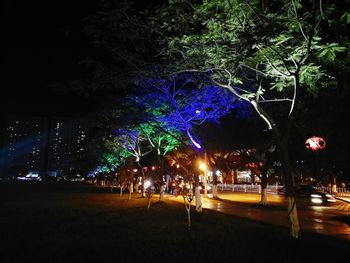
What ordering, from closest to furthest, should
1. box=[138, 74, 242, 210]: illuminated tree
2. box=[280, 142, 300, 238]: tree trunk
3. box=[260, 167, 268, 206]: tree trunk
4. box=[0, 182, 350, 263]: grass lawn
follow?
box=[0, 182, 350, 263]: grass lawn → box=[280, 142, 300, 238]: tree trunk → box=[138, 74, 242, 210]: illuminated tree → box=[260, 167, 268, 206]: tree trunk

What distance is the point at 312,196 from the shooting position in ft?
98.2

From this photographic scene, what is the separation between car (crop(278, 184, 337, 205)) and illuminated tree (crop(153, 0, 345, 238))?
16539mm

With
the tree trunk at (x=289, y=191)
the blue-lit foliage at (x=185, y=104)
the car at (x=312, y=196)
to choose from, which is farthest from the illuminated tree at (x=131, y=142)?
the tree trunk at (x=289, y=191)

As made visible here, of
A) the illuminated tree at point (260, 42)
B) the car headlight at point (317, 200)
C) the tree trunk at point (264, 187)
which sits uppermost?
the illuminated tree at point (260, 42)

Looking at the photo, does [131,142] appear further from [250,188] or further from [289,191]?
[289,191]

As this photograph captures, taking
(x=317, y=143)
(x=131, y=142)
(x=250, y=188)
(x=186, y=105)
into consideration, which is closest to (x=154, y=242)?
(x=317, y=143)

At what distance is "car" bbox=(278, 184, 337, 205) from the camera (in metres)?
29.2

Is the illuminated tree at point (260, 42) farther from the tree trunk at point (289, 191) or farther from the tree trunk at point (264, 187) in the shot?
the tree trunk at point (264, 187)

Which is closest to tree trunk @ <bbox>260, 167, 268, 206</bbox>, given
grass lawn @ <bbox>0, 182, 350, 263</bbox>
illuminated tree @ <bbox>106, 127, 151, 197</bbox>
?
illuminated tree @ <bbox>106, 127, 151, 197</bbox>

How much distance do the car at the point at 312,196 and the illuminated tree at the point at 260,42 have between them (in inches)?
651

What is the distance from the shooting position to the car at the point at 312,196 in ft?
95.9

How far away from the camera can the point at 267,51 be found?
430 inches

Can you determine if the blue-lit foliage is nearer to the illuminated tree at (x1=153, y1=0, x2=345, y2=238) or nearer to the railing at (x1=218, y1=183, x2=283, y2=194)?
the illuminated tree at (x1=153, y1=0, x2=345, y2=238)

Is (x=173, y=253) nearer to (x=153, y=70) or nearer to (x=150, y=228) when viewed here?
(x=150, y=228)
